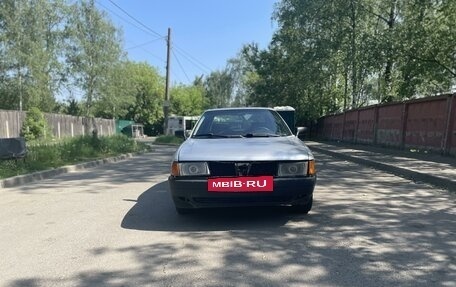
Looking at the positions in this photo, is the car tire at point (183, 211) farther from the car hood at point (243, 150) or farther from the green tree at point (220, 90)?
the green tree at point (220, 90)

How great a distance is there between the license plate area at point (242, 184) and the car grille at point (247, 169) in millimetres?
72

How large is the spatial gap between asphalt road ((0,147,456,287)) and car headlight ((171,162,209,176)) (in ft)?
2.24

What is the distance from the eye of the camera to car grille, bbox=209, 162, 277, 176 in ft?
17.6

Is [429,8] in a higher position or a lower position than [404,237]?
higher

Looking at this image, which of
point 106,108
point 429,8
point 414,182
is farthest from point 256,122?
point 106,108

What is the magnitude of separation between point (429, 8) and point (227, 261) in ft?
58.5

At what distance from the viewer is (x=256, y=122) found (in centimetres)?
694

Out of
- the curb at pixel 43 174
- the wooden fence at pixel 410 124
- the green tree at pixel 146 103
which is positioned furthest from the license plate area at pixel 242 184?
the green tree at pixel 146 103

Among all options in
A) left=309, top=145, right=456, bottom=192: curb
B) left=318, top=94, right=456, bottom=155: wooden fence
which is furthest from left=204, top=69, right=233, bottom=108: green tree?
left=309, top=145, right=456, bottom=192: curb

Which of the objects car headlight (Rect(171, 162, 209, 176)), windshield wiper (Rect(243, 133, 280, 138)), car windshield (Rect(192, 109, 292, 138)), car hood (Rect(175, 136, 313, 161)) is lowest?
car headlight (Rect(171, 162, 209, 176))

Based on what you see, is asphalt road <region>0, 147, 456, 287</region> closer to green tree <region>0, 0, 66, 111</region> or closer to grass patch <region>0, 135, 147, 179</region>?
grass patch <region>0, 135, 147, 179</region>

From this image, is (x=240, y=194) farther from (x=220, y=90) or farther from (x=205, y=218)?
(x=220, y=90)

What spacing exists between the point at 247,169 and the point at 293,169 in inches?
21.2

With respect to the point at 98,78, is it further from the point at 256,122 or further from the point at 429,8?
the point at 256,122
